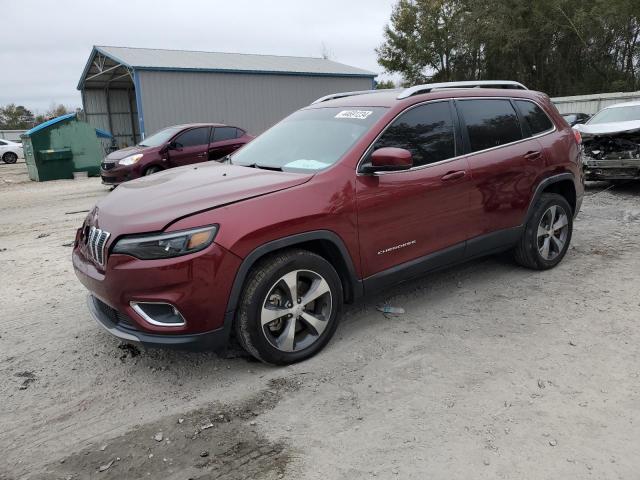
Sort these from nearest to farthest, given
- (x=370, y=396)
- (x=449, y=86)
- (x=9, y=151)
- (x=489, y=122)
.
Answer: (x=370, y=396)
(x=449, y=86)
(x=489, y=122)
(x=9, y=151)

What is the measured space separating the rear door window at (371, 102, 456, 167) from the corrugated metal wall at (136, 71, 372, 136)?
17757 millimetres

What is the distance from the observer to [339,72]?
25.5 m

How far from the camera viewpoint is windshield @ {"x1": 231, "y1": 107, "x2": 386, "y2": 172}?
12.8 ft

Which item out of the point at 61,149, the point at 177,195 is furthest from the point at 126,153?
the point at 177,195

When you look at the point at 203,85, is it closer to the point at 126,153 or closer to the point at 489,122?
the point at 126,153

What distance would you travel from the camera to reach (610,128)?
948 centimetres

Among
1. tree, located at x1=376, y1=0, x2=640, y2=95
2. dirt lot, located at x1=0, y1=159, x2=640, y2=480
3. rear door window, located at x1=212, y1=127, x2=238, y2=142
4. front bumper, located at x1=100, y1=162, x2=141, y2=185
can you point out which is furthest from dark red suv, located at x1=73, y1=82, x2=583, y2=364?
tree, located at x1=376, y1=0, x2=640, y2=95

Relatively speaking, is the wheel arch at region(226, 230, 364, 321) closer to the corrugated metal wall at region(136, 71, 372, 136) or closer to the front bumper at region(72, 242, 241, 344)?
the front bumper at region(72, 242, 241, 344)

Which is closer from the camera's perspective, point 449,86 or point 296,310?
point 296,310

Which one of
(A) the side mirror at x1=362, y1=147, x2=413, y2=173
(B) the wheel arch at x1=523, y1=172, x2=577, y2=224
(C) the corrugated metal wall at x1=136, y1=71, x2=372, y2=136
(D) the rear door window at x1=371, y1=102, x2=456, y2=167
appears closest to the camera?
(A) the side mirror at x1=362, y1=147, x2=413, y2=173

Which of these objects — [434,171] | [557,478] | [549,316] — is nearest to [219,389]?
[557,478]

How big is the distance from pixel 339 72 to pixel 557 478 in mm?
24784

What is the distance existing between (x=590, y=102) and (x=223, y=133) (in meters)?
18.2

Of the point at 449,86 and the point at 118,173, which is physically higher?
the point at 449,86
